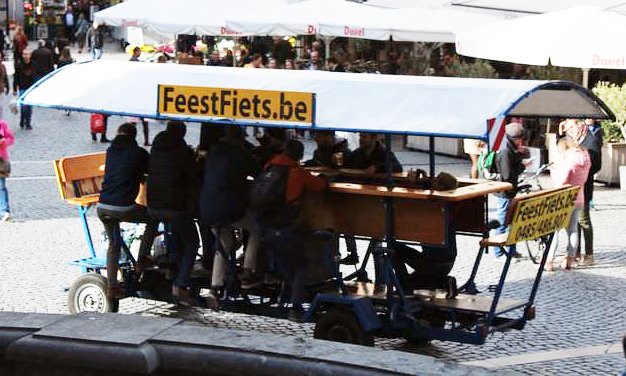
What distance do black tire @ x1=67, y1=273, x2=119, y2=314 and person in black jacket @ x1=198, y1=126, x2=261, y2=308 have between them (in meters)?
1.11

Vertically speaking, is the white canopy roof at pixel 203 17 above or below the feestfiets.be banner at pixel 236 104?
above

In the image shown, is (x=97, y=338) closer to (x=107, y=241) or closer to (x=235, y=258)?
(x=235, y=258)

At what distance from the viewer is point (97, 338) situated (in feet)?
18.0

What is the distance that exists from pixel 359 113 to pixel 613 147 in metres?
10.9

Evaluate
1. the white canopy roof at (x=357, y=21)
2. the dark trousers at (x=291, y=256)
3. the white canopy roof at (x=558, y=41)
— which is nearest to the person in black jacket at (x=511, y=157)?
the white canopy roof at (x=558, y=41)

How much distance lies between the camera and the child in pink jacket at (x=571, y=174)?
13562 mm

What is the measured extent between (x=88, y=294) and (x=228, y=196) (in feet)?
5.74

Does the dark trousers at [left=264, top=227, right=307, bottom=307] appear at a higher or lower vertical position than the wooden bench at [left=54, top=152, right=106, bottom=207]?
lower

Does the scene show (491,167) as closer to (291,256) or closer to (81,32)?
(291,256)

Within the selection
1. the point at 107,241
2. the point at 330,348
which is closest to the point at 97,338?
the point at 330,348

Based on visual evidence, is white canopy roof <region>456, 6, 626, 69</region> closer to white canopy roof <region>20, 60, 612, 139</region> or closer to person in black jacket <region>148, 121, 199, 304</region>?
white canopy roof <region>20, 60, 612, 139</region>

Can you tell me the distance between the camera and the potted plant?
19.7 metres

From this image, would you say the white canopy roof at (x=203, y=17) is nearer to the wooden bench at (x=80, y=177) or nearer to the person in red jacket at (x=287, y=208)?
the wooden bench at (x=80, y=177)

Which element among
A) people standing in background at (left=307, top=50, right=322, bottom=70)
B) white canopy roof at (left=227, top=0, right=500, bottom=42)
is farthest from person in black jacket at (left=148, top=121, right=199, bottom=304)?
people standing in background at (left=307, top=50, right=322, bottom=70)
